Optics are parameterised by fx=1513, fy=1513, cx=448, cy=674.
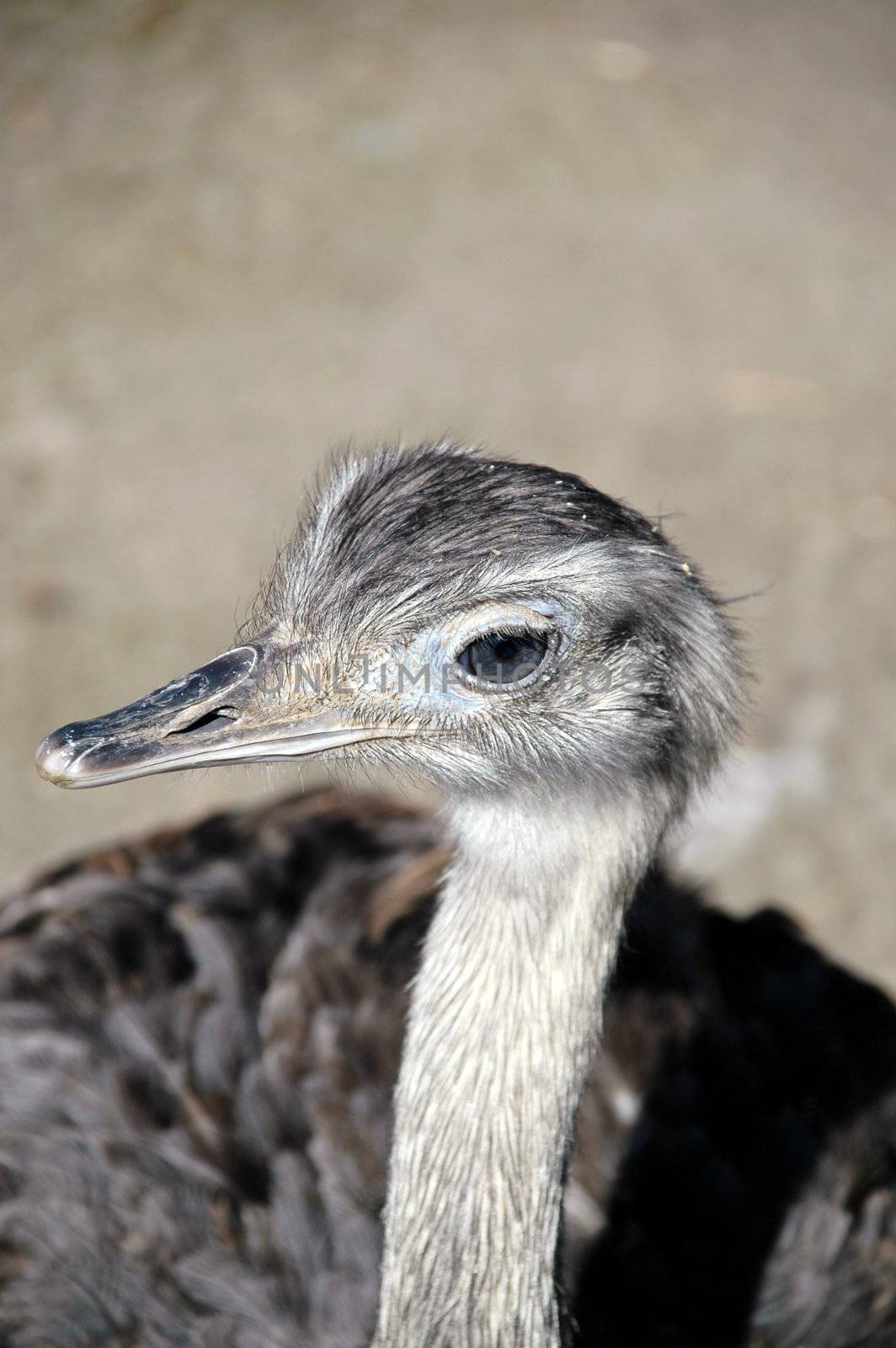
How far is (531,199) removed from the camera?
556 centimetres

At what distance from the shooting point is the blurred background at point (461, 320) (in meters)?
4.20

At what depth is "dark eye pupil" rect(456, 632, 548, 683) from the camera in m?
1.76

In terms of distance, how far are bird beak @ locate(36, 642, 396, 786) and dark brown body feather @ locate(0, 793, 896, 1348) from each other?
0.76m

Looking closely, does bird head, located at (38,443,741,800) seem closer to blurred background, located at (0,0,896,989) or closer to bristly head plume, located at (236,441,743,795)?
bristly head plume, located at (236,441,743,795)

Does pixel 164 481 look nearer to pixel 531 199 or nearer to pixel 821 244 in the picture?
pixel 531 199

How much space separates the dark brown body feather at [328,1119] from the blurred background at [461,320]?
107cm

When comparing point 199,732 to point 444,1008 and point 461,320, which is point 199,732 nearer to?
point 444,1008

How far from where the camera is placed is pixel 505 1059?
5.90ft

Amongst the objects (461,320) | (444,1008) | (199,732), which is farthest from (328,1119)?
(461,320)

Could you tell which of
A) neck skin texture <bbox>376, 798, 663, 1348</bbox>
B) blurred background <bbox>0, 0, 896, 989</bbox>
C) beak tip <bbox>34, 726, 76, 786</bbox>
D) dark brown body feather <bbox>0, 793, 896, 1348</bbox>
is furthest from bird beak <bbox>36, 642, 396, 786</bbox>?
blurred background <bbox>0, 0, 896, 989</bbox>

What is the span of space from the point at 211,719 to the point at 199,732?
0.02m

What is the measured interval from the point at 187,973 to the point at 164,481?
2.34 m

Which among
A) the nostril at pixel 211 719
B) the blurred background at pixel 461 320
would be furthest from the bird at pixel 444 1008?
the blurred background at pixel 461 320

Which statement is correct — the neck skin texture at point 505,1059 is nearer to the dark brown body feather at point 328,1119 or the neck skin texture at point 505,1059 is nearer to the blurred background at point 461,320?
the dark brown body feather at point 328,1119
